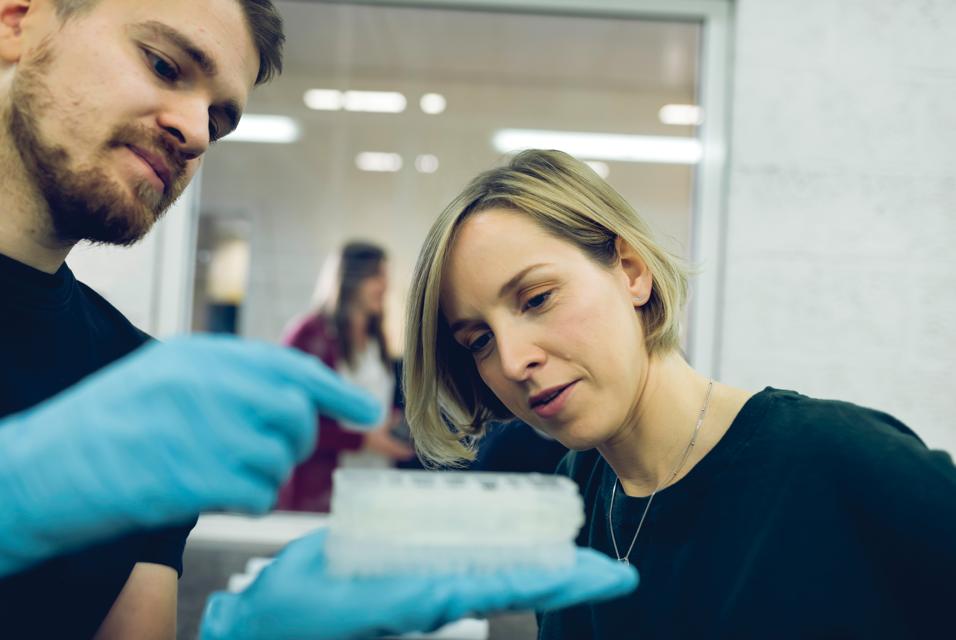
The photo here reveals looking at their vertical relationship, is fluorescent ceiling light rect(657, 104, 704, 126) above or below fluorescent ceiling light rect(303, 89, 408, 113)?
below

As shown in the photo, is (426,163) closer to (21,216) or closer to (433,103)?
(433,103)

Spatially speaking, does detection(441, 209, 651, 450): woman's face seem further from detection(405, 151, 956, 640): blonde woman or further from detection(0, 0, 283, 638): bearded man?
detection(0, 0, 283, 638): bearded man

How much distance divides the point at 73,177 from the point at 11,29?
7.9 inches

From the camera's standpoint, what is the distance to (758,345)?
63.1 inches

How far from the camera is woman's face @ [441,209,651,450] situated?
826mm

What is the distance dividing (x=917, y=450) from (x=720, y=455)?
0.19m

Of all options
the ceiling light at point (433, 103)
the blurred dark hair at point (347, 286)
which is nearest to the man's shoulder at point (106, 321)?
the blurred dark hair at point (347, 286)

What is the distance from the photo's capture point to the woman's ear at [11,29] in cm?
76

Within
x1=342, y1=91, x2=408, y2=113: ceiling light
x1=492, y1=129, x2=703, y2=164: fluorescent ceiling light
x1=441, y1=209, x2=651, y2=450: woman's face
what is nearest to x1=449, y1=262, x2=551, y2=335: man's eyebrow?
x1=441, y1=209, x2=651, y2=450: woman's face

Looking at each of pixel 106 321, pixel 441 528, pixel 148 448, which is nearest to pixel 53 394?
pixel 106 321

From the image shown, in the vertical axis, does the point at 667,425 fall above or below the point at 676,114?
below

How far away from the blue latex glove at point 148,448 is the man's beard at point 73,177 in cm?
29

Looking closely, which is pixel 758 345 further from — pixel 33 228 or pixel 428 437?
pixel 33 228

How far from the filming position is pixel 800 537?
73cm
